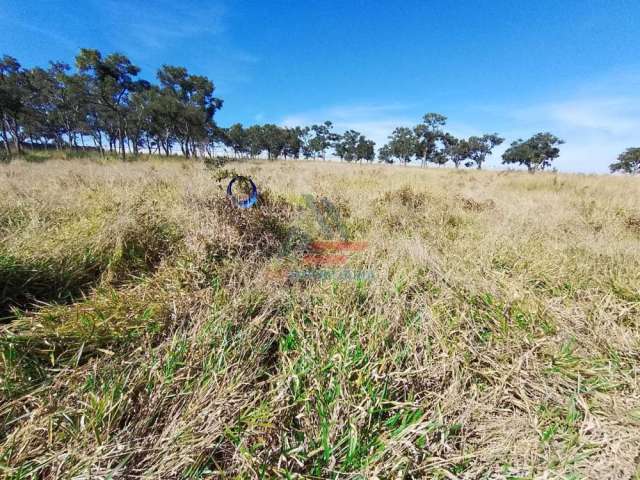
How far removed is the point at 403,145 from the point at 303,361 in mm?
53565

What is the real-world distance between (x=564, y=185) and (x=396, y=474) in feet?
39.2

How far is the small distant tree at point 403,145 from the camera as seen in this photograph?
46.4 meters

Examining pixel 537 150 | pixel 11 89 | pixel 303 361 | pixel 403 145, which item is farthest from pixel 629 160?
pixel 11 89

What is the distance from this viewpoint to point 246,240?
2701mm

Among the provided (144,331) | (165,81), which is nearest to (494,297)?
(144,331)

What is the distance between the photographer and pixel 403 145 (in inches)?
1885

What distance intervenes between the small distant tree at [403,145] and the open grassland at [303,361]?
164 feet

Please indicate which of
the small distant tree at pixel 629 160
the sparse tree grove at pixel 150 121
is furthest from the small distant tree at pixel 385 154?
the small distant tree at pixel 629 160

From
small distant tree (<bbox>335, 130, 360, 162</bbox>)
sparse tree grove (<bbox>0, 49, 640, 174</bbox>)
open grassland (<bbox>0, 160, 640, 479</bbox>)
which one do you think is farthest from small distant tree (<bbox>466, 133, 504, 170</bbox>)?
open grassland (<bbox>0, 160, 640, 479</bbox>)

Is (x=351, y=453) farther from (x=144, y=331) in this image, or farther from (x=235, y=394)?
(x=144, y=331)

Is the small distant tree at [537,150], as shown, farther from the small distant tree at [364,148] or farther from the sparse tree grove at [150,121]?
the small distant tree at [364,148]

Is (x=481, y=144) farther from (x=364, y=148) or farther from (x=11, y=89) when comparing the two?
(x=11, y=89)

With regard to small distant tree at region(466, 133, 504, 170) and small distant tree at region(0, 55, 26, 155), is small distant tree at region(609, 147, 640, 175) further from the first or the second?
small distant tree at region(0, 55, 26, 155)

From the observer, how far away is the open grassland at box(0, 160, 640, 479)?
1.04 m
